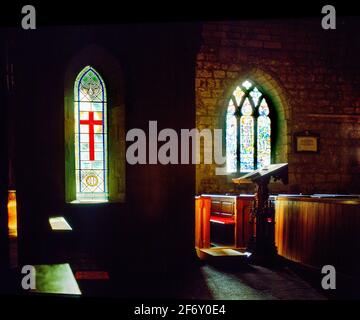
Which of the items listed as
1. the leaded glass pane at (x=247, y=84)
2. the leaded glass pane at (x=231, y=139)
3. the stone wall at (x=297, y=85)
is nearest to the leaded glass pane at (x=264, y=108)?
the stone wall at (x=297, y=85)

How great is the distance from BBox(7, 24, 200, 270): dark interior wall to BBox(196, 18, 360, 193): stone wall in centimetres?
366

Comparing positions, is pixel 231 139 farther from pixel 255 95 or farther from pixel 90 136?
pixel 90 136

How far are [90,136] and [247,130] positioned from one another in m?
5.06

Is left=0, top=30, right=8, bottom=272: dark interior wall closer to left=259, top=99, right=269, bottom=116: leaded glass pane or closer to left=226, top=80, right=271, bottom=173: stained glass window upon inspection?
left=226, top=80, right=271, bottom=173: stained glass window

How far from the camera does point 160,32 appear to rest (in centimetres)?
541

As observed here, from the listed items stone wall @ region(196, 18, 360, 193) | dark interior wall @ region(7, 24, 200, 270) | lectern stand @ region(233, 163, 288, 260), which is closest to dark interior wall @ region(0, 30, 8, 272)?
dark interior wall @ region(7, 24, 200, 270)

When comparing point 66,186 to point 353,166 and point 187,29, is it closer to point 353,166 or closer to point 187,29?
point 187,29

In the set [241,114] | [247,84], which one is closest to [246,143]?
[241,114]

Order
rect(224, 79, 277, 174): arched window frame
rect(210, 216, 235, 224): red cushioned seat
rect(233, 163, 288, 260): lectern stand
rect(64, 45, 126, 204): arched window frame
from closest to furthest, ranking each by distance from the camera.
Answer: rect(64, 45, 126, 204): arched window frame → rect(233, 163, 288, 260): lectern stand → rect(210, 216, 235, 224): red cushioned seat → rect(224, 79, 277, 174): arched window frame

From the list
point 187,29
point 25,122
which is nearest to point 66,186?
point 25,122

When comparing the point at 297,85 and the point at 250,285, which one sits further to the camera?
the point at 297,85

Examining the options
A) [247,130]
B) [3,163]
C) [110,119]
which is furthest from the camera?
[247,130]

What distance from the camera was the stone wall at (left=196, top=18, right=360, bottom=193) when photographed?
911cm

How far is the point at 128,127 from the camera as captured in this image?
17.3 ft
